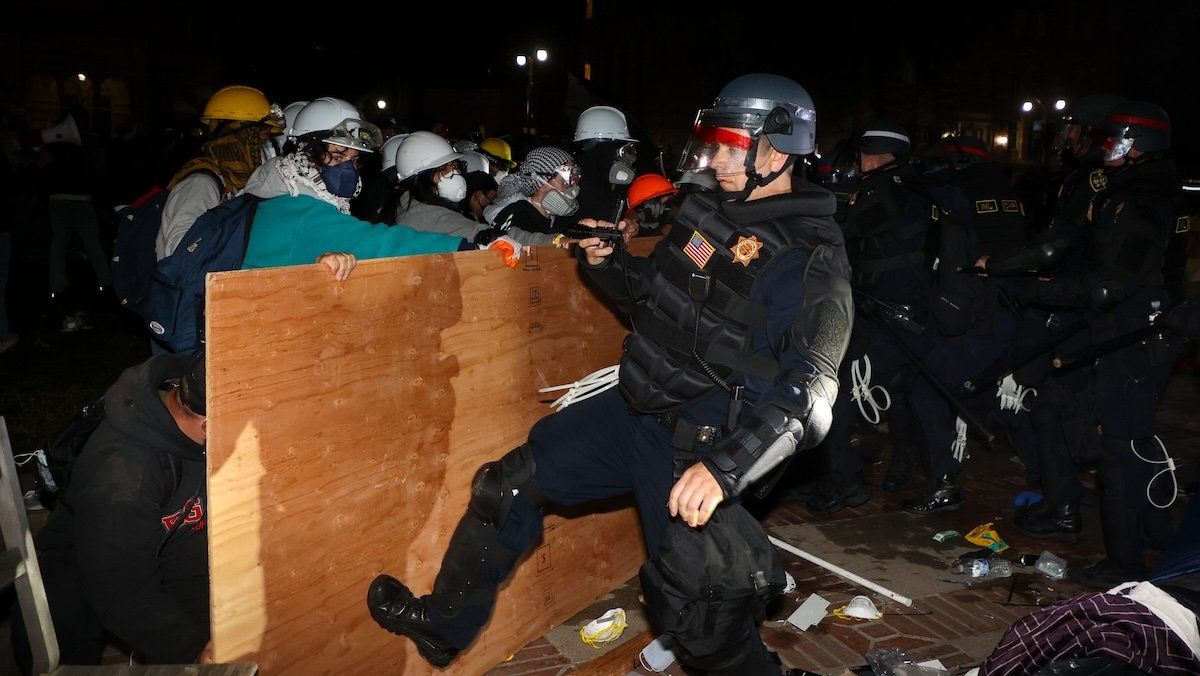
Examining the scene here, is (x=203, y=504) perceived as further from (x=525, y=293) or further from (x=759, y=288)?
(x=759, y=288)

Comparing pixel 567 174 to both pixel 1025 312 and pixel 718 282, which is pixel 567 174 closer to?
pixel 718 282

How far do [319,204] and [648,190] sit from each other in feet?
7.88

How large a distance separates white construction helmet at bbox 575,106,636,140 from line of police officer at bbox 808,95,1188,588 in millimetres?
1880

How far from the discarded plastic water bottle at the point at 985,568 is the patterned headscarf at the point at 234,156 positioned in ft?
14.4

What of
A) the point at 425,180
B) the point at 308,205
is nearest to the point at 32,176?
the point at 425,180

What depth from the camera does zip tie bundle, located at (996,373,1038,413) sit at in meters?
5.91

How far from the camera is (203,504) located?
314cm

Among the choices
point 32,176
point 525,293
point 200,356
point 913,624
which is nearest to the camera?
point 200,356

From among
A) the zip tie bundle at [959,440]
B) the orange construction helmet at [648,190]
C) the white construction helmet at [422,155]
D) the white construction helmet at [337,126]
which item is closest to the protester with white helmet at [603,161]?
the orange construction helmet at [648,190]

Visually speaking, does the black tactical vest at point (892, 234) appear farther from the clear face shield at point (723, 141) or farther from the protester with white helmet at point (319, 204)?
the protester with white helmet at point (319, 204)

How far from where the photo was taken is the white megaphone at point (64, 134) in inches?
422

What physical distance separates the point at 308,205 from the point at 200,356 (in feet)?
3.21

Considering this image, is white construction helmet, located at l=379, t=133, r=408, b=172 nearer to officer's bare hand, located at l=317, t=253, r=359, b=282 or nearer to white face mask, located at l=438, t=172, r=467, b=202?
white face mask, located at l=438, t=172, r=467, b=202

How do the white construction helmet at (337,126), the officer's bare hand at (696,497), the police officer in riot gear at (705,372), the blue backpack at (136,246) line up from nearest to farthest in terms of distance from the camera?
1. the officer's bare hand at (696,497)
2. the police officer in riot gear at (705,372)
3. the white construction helmet at (337,126)
4. the blue backpack at (136,246)
